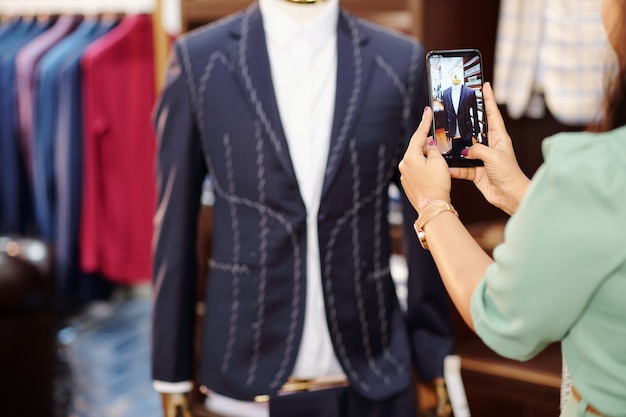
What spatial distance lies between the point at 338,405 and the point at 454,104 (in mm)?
632

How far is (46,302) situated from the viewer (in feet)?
8.14

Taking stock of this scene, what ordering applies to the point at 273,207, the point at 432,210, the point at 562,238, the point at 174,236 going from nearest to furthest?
the point at 562,238
the point at 432,210
the point at 273,207
the point at 174,236

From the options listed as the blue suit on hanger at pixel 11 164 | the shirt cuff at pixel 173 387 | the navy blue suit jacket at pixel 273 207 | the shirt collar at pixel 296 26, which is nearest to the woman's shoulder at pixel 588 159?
the navy blue suit jacket at pixel 273 207

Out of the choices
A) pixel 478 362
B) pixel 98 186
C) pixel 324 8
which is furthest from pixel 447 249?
pixel 98 186

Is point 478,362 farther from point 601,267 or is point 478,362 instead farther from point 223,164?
point 601,267

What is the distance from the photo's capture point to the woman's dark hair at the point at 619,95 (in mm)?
722

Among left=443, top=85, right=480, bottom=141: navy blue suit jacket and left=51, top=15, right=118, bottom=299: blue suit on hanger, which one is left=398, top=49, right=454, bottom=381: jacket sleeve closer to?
left=443, top=85, right=480, bottom=141: navy blue suit jacket

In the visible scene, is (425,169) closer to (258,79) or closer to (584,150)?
(584,150)

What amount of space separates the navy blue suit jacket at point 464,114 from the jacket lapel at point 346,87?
43cm

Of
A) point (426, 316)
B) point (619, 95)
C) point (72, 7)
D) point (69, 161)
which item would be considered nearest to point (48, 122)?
point (69, 161)

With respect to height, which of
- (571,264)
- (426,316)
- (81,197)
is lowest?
(81,197)

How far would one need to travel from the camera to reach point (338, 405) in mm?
1274

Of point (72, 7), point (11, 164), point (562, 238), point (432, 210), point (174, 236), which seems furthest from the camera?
point (72, 7)

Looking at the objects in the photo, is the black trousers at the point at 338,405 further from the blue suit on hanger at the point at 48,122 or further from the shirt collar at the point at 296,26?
the blue suit on hanger at the point at 48,122
